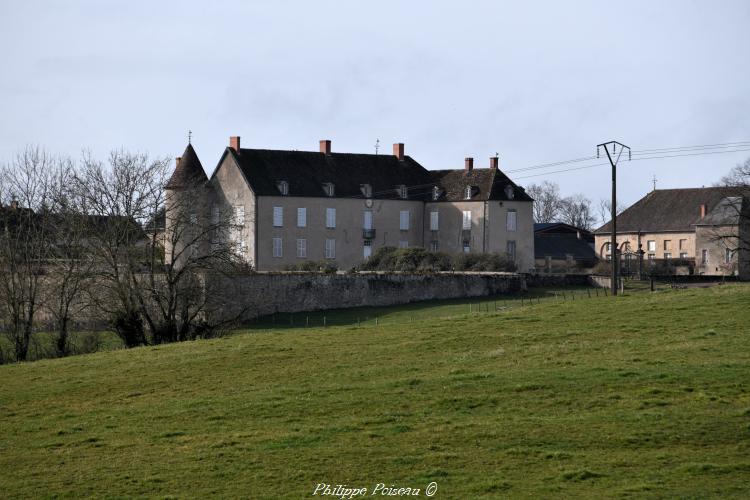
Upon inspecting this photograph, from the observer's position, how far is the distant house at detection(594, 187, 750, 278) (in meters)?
69.1

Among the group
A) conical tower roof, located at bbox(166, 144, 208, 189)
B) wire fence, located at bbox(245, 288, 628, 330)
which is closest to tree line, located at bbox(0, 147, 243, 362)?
wire fence, located at bbox(245, 288, 628, 330)

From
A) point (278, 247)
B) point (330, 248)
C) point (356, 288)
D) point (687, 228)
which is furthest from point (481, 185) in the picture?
point (356, 288)

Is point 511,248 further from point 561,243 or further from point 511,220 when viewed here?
point 561,243

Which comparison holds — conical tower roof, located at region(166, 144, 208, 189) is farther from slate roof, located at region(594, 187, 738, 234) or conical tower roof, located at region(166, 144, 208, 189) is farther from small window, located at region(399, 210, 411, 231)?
slate roof, located at region(594, 187, 738, 234)

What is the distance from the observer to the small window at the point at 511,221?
66500 mm

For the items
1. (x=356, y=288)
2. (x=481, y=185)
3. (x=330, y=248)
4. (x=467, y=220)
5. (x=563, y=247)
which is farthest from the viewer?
(x=563, y=247)

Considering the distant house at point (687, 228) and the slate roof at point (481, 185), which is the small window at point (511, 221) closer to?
the slate roof at point (481, 185)

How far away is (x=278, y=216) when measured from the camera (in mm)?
62750

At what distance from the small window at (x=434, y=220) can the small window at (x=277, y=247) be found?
400 inches

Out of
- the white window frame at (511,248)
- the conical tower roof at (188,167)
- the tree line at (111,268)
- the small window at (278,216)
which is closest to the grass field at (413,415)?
the tree line at (111,268)

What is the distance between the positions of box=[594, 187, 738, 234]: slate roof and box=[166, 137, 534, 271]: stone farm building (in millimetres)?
16585

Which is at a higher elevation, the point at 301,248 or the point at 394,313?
the point at 301,248

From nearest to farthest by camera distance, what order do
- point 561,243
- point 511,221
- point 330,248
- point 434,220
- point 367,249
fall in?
1. point 330,248
2. point 367,249
3. point 511,221
4. point 434,220
5. point 561,243

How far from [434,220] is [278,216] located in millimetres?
10330
